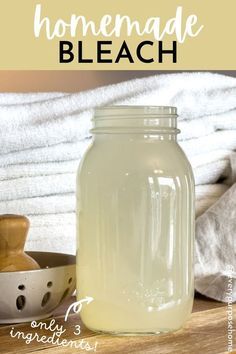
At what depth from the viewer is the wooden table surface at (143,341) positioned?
0.58 metres

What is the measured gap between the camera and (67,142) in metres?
0.84

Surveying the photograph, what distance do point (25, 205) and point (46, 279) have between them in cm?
16

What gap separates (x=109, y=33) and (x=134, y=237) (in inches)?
20.7

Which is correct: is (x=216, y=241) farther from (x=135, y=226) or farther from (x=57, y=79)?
(x=57, y=79)

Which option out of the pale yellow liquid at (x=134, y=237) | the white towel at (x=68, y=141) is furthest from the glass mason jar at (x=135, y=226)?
the white towel at (x=68, y=141)

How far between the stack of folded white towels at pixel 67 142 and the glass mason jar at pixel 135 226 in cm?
16

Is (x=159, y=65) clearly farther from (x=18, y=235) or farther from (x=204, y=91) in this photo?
(x=18, y=235)

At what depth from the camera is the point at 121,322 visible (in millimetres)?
623

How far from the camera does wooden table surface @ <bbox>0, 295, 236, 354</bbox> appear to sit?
0.58 m

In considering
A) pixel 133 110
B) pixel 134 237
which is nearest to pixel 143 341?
pixel 134 237

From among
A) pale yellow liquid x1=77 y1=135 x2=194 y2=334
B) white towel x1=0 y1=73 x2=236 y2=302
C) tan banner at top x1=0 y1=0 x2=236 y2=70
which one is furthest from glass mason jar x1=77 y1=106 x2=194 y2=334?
tan banner at top x1=0 y1=0 x2=236 y2=70

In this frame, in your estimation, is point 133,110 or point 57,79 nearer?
point 133,110

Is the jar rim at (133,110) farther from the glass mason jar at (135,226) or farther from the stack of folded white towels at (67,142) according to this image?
the stack of folded white towels at (67,142)

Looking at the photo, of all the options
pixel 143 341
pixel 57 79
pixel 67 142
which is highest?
pixel 57 79
